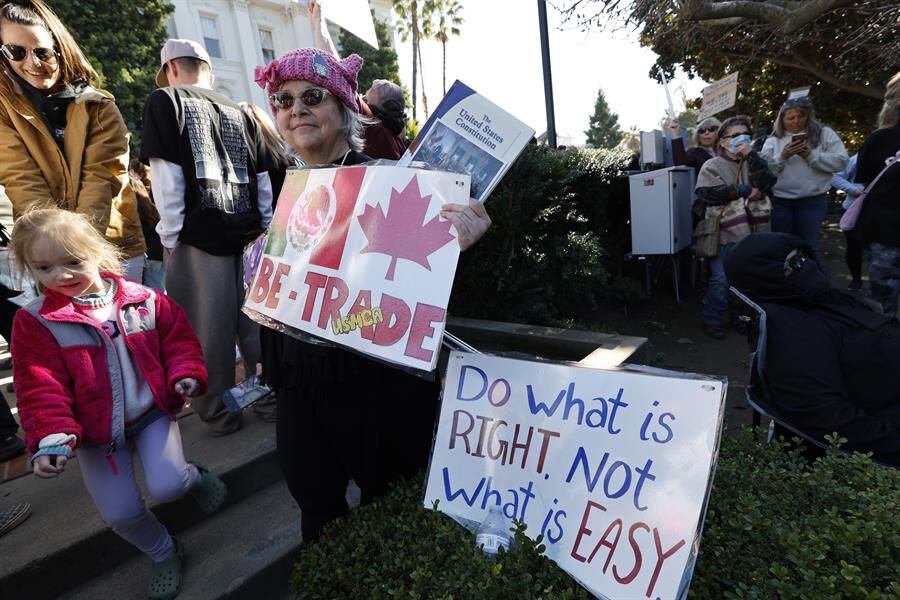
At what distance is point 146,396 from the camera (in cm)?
195

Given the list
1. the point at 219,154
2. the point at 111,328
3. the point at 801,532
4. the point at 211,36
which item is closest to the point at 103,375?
the point at 111,328

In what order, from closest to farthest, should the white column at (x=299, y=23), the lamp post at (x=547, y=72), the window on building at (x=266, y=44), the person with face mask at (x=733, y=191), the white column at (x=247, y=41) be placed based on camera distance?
the person with face mask at (x=733, y=191) < the lamp post at (x=547, y=72) < the white column at (x=247, y=41) < the window on building at (x=266, y=44) < the white column at (x=299, y=23)

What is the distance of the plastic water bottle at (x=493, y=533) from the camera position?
129 cm

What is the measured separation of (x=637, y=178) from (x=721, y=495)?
14.7 feet

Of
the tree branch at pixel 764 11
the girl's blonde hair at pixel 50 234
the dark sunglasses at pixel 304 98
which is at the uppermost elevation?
the tree branch at pixel 764 11

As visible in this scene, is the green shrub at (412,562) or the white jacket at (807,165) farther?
the white jacket at (807,165)

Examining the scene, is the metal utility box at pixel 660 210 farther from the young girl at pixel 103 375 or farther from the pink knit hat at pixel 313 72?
the young girl at pixel 103 375

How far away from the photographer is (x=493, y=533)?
52.1 inches

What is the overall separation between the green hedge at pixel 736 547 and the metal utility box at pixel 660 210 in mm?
3933

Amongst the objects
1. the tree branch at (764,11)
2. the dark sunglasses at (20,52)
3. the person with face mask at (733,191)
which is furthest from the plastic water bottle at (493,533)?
the tree branch at (764,11)

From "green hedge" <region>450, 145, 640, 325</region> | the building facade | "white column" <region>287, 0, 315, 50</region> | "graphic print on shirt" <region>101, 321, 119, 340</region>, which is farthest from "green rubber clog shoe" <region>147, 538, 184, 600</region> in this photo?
"white column" <region>287, 0, 315, 50</region>

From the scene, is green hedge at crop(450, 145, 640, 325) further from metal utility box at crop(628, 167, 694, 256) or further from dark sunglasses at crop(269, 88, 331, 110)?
dark sunglasses at crop(269, 88, 331, 110)

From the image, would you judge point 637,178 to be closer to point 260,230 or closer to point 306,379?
point 260,230

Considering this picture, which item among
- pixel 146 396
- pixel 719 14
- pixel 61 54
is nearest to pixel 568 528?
pixel 146 396
